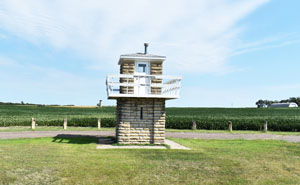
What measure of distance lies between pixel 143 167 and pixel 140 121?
667 cm

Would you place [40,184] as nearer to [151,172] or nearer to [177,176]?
[151,172]

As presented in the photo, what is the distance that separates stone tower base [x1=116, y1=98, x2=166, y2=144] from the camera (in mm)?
17531

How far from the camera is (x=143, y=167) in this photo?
11.2 m

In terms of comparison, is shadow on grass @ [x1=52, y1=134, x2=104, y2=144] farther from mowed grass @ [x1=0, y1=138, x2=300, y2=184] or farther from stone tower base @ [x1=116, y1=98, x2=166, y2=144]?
mowed grass @ [x1=0, y1=138, x2=300, y2=184]

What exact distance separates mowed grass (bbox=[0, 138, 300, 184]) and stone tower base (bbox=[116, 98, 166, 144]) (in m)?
2.37

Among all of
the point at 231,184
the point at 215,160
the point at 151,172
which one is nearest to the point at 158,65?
the point at 215,160

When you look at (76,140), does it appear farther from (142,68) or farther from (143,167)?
(143,167)

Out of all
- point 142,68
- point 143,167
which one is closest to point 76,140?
point 142,68

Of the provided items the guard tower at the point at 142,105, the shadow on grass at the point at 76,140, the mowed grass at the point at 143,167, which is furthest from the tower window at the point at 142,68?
the shadow on grass at the point at 76,140

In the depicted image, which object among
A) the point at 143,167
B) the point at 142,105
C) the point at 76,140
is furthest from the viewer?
the point at 76,140

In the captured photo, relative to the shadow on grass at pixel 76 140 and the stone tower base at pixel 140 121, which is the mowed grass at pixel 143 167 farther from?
the shadow on grass at pixel 76 140

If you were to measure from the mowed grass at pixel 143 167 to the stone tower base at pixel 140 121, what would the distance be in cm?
237

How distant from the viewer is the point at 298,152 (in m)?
16.5

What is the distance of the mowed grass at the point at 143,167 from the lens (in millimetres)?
9492
